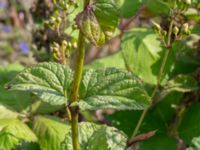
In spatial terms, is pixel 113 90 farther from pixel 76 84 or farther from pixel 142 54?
pixel 142 54

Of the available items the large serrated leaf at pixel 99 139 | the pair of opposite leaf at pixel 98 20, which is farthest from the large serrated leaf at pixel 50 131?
the pair of opposite leaf at pixel 98 20

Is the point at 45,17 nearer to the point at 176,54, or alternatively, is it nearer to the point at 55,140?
the point at 176,54

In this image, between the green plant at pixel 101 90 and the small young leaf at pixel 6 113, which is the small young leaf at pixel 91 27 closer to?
the green plant at pixel 101 90

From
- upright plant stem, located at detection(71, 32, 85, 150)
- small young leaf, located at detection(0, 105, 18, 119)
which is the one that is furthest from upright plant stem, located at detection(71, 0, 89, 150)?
small young leaf, located at detection(0, 105, 18, 119)

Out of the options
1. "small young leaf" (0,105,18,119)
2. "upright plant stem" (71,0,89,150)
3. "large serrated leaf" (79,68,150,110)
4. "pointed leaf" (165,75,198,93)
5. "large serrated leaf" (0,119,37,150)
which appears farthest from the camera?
"pointed leaf" (165,75,198,93)

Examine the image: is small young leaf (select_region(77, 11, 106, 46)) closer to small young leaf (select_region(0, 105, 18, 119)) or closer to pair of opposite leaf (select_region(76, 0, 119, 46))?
pair of opposite leaf (select_region(76, 0, 119, 46))
